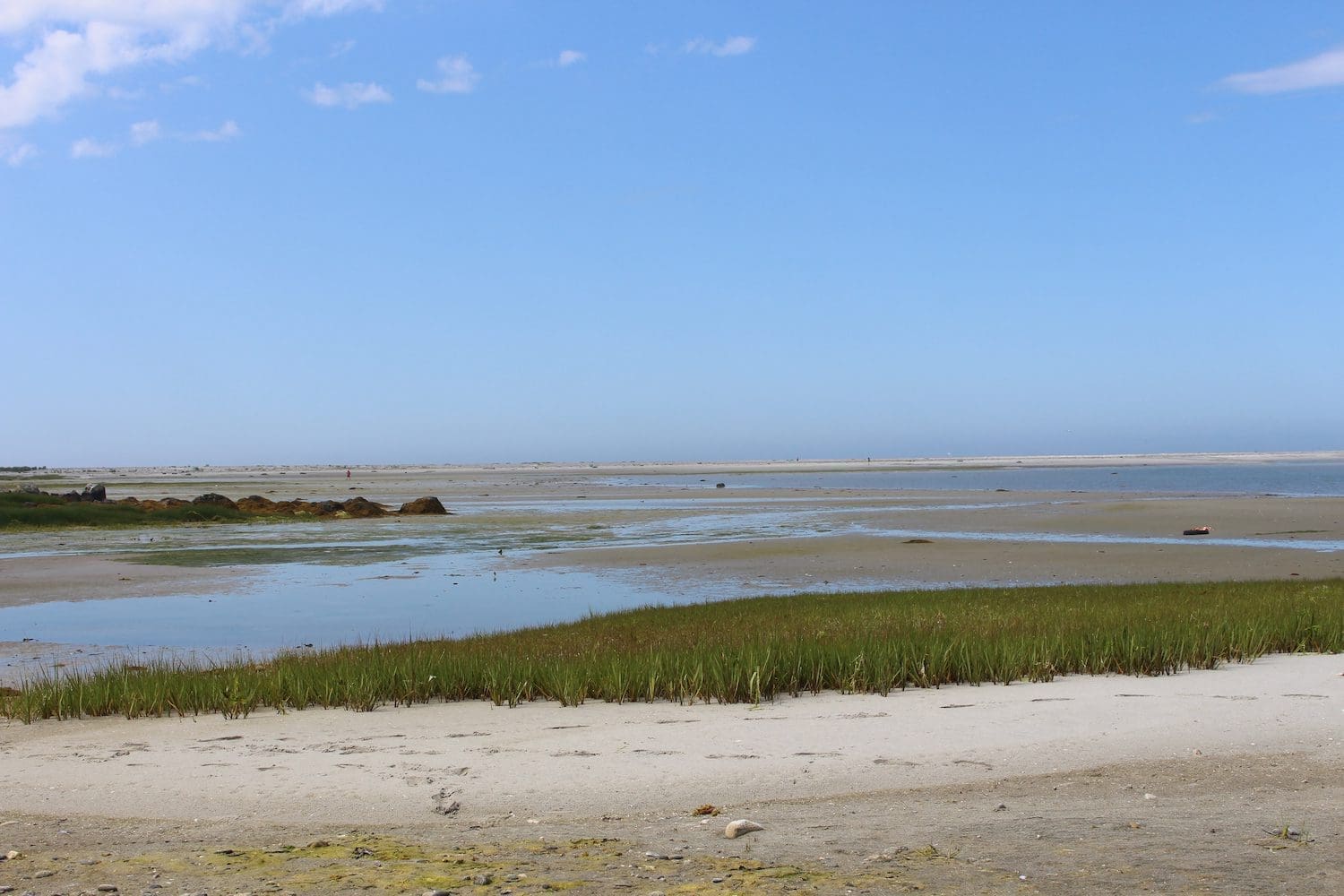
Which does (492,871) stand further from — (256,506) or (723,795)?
(256,506)

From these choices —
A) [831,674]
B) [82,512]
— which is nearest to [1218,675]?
[831,674]

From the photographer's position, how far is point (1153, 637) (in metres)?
11.8

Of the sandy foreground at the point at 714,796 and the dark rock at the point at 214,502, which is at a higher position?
the dark rock at the point at 214,502

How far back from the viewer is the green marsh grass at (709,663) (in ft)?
34.1

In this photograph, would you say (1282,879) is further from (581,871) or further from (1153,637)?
(1153,637)

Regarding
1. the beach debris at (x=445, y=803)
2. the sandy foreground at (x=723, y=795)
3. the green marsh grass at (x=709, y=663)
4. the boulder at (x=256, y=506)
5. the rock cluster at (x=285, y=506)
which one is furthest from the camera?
the boulder at (x=256, y=506)

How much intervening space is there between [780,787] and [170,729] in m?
5.37

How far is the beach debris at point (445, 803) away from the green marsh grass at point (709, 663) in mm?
2962

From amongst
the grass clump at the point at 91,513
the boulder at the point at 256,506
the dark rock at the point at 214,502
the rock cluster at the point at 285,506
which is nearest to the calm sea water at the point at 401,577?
the grass clump at the point at 91,513

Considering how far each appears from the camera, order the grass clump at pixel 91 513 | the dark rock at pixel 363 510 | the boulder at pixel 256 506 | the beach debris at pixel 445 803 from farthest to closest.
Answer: the boulder at pixel 256 506 < the dark rock at pixel 363 510 < the grass clump at pixel 91 513 < the beach debris at pixel 445 803

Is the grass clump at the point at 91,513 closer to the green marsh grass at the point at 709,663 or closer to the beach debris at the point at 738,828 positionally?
the green marsh grass at the point at 709,663

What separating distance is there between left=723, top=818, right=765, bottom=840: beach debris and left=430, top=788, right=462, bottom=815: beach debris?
71.2 inches

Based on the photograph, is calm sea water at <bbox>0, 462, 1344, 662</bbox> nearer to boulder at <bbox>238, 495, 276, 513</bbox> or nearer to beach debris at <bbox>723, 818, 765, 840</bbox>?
boulder at <bbox>238, 495, 276, 513</bbox>

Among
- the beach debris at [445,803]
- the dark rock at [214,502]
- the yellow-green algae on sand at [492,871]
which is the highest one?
the dark rock at [214,502]
